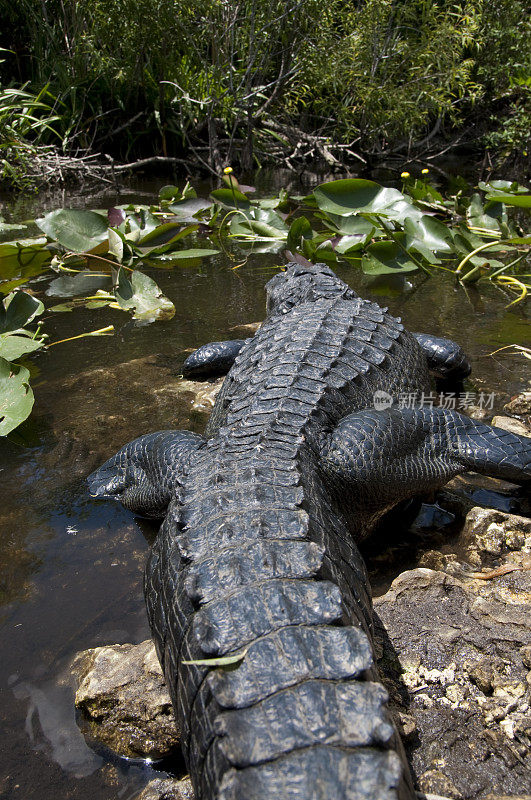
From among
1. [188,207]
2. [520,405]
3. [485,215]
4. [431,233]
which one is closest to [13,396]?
[520,405]

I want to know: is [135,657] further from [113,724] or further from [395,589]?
Answer: [395,589]

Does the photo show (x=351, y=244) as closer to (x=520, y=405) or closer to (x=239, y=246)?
(x=239, y=246)

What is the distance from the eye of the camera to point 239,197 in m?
6.10

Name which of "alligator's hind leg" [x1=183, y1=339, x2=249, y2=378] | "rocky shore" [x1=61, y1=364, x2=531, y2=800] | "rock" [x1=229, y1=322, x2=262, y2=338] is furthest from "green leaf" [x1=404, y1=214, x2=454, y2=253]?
"rocky shore" [x1=61, y1=364, x2=531, y2=800]

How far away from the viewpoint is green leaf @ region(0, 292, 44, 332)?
12.4ft

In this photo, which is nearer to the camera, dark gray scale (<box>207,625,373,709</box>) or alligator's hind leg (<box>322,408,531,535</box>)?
dark gray scale (<box>207,625,373,709</box>)

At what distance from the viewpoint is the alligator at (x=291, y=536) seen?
1.04m

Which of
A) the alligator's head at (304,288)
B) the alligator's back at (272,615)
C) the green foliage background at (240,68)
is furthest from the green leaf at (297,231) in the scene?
the green foliage background at (240,68)

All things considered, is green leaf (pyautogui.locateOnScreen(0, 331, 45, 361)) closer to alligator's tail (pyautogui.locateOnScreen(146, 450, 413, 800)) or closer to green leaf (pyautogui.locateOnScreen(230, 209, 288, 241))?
alligator's tail (pyautogui.locateOnScreen(146, 450, 413, 800))

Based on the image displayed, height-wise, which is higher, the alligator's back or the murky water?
the alligator's back

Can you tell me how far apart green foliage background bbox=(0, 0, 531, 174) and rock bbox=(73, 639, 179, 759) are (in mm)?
8771

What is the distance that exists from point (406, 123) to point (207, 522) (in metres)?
10.4

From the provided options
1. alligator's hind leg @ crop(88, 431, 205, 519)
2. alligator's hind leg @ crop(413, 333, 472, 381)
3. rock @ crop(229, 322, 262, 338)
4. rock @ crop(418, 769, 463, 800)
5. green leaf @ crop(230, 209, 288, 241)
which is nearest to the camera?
rock @ crop(418, 769, 463, 800)

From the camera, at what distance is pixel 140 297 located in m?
4.50
